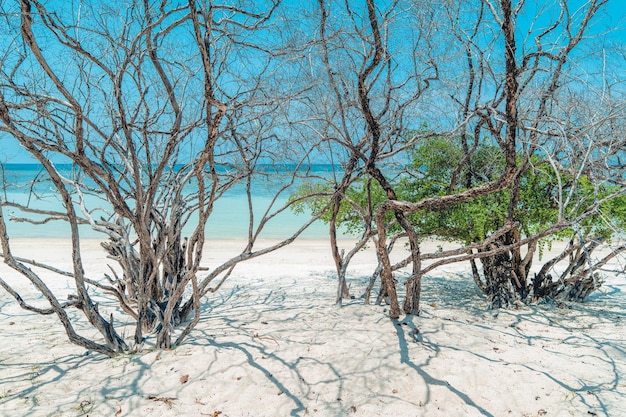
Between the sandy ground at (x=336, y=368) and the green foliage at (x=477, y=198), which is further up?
the green foliage at (x=477, y=198)

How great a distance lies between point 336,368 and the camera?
3.50 m

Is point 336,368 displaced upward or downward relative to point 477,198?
downward

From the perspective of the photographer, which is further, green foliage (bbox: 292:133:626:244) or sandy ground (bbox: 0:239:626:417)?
green foliage (bbox: 292:133:626:244)

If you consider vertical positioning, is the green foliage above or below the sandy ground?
above

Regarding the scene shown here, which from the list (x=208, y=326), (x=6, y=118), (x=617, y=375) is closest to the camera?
(x=6, y=118)

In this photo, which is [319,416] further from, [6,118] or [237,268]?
[237,268]

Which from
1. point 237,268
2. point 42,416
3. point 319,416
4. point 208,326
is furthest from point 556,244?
point 42,416

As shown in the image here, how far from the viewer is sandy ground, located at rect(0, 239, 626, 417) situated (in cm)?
309

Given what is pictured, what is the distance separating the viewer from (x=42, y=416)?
2990 millimetres

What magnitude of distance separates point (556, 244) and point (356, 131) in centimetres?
1063

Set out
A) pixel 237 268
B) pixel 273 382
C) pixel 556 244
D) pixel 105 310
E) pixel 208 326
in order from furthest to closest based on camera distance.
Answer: pixel 556 244
pixel 237 268
pixel 105 310
pixel 208 326
pixel 273 382

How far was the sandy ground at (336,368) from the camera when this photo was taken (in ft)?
10.1

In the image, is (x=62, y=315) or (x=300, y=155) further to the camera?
(x=300, y=155)

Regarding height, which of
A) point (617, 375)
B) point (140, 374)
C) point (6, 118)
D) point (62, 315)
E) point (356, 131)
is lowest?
point (617, 375)
